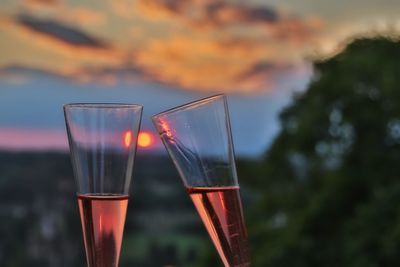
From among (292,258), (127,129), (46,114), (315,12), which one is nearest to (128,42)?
(46,114)

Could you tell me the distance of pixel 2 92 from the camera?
3715mm

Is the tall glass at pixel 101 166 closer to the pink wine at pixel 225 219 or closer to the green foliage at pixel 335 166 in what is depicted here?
the pink wine at pixel 225 219

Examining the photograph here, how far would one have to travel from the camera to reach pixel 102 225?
91 cm

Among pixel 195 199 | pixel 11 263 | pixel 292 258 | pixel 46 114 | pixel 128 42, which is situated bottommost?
pixel 292 258

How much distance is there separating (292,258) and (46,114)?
2.28m

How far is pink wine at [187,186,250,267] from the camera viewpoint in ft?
2.90

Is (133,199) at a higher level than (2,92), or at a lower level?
lower

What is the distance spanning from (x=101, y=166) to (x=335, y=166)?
478 cm

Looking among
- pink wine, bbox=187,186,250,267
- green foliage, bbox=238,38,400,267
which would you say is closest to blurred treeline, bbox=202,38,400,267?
green foliage, bbox=238,38,400,267

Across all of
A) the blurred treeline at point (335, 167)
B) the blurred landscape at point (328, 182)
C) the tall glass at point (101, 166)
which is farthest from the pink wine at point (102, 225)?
the blurred treeline at point (335, 167)

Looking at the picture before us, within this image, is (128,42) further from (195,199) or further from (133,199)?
(195,199)

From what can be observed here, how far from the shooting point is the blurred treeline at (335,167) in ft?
16.9

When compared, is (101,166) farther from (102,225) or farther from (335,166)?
(335,166)

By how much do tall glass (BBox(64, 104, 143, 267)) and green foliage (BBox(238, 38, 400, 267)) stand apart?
166 inches
